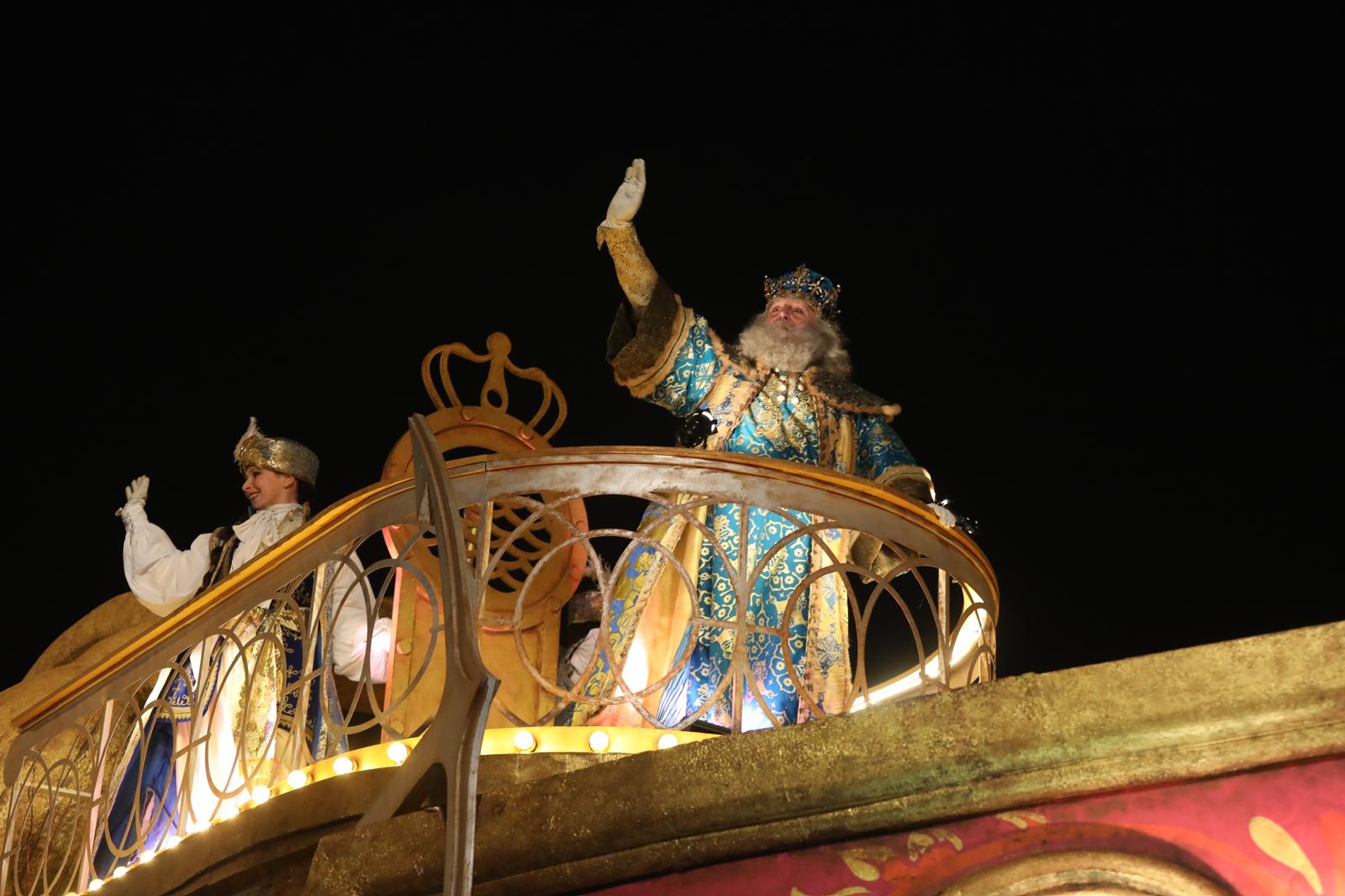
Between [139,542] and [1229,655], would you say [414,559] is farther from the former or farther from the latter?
[1229,655]

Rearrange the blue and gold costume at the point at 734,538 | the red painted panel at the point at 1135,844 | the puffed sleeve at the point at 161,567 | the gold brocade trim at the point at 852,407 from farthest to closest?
the puffed sleeve at the point at 161,567, the gold brocade trim at the point at 852,407, the blue and gold costume at the point at 734,538, the red painted panel at the point at 1135,844

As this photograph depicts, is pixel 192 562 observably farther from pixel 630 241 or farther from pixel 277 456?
pixel 630 241

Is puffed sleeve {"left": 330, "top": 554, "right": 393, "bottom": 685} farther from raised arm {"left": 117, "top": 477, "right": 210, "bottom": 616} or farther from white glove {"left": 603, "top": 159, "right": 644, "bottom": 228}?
white glove {"left": 603, "top": 159, "right": 644, "bottom": 228}

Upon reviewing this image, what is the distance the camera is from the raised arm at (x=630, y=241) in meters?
6.11

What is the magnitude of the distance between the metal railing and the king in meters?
0.01

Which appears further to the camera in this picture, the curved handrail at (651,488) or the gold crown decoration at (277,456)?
the gold crown decoration at (277,456)

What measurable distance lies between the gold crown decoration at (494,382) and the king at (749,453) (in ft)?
1.77

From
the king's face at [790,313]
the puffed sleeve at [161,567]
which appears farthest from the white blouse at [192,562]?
the king's face at [790,313]

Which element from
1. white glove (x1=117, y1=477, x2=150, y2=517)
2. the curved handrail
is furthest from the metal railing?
white glove (x1=117, y1=477, x2=150, y2=517)

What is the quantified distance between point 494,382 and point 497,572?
0.89 metres

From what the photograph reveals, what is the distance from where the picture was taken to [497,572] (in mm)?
6145

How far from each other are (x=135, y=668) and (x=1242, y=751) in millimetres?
3601

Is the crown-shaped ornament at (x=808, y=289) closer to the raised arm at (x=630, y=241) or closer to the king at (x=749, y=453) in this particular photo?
the king at (x=749, y=453)

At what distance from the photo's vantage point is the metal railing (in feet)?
14.5
